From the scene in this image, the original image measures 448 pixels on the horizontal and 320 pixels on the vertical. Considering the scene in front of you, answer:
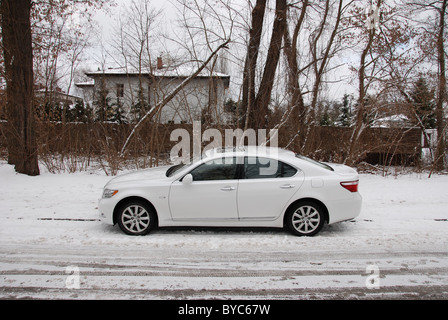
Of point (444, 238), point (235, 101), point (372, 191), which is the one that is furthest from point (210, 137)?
point (444, 238)

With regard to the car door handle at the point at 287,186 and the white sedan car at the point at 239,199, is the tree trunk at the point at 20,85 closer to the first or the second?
the white sedan car at the point at 239,199

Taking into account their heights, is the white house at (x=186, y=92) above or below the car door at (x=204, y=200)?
above

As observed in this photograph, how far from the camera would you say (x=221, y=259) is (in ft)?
13.8

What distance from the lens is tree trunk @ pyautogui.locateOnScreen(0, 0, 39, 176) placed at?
33.1 feet

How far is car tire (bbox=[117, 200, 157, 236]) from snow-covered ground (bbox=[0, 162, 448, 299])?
0.16 meters

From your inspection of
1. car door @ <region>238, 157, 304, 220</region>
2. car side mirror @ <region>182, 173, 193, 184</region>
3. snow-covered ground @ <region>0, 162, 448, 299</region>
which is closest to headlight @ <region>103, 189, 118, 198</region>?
snow-covered ground @ <region>0, 162, 448, 299</region>

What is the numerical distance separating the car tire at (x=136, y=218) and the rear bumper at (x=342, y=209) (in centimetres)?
296

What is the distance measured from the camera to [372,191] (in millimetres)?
8820

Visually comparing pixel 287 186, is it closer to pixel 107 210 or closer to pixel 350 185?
pixel 350 185

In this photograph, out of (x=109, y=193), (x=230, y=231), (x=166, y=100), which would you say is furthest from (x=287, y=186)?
(x=166, y=100)

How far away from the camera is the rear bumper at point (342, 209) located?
16.5ft

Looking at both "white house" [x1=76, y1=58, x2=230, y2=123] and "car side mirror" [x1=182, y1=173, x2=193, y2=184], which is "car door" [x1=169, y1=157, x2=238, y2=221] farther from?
"white house" [x1=76, y1=58, x2=230, y2=123]

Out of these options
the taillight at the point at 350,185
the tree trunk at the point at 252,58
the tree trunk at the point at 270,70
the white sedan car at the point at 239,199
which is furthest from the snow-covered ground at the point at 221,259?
the tree trunk at the point at 252,58
